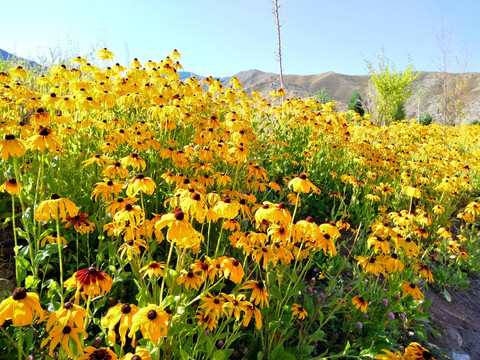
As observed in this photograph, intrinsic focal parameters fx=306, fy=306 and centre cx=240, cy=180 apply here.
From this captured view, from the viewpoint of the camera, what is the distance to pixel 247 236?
6.68 feet

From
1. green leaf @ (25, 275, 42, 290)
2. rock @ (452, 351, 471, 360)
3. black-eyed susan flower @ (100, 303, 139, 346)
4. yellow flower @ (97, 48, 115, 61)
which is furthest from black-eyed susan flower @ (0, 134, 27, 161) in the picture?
rock @ (452, 351, 471, 360)

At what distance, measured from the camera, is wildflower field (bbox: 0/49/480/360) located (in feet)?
4.90

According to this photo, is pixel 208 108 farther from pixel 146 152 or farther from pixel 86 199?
pixel 86 199

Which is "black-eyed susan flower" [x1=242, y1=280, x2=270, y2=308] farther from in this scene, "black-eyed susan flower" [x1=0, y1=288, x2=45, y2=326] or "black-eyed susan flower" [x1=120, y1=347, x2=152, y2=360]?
"black-eyed susan flower" [x1=0, y1=288, x2=45, y2=326]

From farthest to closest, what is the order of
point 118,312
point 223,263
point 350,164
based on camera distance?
point 350,164, point 223,263, point 118,312

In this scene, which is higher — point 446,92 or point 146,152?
point 446,92

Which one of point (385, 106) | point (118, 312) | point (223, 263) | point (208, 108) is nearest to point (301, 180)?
point (223, 263)

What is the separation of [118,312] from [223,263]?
0.53 m

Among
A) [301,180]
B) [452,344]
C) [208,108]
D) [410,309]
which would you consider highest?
[208,108]

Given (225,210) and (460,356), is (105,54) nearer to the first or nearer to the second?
(225,210)

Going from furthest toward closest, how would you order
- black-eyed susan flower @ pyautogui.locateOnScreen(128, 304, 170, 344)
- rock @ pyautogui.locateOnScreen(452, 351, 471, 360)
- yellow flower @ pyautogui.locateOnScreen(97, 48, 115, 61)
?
yellow flower @ pyautogui.locateOnScreen(97, 48, 115, 61), rock @ pyautogui.locateOnScreen(452, 351, 471, 360), black-eyed susan flower @ pyautogui.locateOnScreen(128, 304, 170, 344)

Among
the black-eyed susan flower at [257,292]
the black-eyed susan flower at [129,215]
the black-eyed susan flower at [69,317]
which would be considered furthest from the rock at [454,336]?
the black-eyed susan flower at [69,317]

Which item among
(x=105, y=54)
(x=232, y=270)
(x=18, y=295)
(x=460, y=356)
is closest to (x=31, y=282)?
(x=18, y=295)

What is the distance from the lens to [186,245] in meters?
1.41
